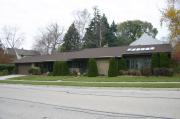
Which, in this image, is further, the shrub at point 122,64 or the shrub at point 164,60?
the shrub at point 122,64

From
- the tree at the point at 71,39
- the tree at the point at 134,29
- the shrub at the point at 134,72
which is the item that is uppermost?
the tree at the point at 134,29

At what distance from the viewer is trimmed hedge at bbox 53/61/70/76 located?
141 ft

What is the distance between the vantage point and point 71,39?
75.2 meters

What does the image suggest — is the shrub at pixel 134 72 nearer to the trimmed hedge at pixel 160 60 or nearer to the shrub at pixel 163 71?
the trimmed hedge at pixel 160 60

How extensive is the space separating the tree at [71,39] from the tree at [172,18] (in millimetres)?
41906

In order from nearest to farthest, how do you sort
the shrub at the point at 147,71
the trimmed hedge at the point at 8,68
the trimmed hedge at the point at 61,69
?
1. the shrub at the point at 147,71
2. the trimmed hedge at the point at 61,69
3. the trimmed hedge at the point at 8,68

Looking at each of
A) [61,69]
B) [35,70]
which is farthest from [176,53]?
[35,70]

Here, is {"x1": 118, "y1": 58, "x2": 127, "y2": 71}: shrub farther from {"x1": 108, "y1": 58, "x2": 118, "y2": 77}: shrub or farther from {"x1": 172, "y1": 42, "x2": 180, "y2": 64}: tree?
{"x1": 172, "y1": 42, "x2": 180, "y2": 64}: tree

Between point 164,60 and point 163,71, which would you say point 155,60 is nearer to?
point 164,60

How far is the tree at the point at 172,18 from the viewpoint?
3344 centimetres

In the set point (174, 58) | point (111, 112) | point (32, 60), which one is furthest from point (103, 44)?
point (111, 112)

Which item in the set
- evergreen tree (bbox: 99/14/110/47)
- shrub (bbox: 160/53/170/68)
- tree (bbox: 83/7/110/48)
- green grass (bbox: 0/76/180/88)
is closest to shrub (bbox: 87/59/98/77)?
green grass (bbox: 0/76/180/88)

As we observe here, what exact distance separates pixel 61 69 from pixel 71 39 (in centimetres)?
3268

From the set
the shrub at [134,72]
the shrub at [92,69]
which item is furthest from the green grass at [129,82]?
the shrub at [92,69]
